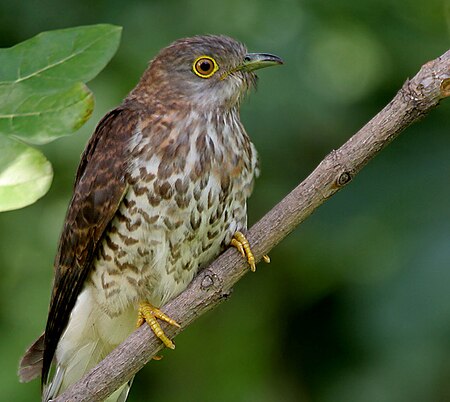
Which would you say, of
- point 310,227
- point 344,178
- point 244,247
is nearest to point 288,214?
point 344,178

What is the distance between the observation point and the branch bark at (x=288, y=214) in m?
2.27

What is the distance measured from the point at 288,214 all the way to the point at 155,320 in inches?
26.5

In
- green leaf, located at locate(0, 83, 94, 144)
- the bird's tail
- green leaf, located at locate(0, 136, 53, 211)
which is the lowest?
the bird's tail

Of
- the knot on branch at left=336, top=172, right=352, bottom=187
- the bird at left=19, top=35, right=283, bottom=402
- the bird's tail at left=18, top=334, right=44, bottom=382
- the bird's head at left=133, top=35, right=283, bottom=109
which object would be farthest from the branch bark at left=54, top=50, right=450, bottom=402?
the bird's tail at left=18, top=334, right=44, bottom=382

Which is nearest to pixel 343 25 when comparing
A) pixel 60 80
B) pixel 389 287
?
pixel 389 287

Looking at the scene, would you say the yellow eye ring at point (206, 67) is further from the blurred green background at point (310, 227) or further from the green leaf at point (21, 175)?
the green leaf at point (21, 175)

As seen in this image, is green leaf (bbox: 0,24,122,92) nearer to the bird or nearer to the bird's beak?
the bird

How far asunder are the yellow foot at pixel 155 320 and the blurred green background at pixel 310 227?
946mm

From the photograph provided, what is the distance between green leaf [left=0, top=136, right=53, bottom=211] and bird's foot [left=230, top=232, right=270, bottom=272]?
1.21 m

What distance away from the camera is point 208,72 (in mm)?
3324

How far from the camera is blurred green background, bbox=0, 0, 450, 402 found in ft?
11.8

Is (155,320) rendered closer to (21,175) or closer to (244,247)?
(244,247)

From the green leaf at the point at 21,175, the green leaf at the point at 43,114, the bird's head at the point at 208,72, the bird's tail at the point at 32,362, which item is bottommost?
the bird's tail at the point at 32,362

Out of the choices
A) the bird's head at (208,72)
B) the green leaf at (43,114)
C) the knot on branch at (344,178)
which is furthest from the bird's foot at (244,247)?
the green leaf at (43,114)
